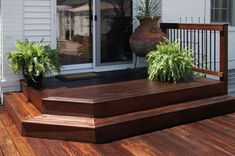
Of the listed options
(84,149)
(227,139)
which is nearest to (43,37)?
(84,149)

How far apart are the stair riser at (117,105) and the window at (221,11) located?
3.16 m

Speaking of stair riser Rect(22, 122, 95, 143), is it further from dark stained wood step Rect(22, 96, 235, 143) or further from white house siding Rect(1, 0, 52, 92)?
white house siding Rect(1, 0, 52, 92)

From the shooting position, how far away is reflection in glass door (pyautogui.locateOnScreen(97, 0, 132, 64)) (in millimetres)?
5664

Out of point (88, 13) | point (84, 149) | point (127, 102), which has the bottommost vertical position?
point (84, 149)

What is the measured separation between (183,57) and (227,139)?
4.71ft

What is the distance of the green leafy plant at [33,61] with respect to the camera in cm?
439

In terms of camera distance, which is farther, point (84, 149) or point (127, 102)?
point (127, 102)

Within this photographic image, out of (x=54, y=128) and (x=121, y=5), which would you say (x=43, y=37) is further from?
(x=54, y=128)

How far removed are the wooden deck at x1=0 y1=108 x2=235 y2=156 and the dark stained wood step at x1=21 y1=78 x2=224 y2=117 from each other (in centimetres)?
38

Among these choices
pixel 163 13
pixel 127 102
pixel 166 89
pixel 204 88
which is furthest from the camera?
pixel 163 13

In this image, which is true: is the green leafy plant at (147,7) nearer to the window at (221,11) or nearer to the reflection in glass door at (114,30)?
the reflection in glass door at (114,30)

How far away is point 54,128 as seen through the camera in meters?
3.66

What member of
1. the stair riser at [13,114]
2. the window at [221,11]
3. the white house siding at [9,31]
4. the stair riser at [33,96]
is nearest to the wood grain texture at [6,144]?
the stair riser at [13,114]

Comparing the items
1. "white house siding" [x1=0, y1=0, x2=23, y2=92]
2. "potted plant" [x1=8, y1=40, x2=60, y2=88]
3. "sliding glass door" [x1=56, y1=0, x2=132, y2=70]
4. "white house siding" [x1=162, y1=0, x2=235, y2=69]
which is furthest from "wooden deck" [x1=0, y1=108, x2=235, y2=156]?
"white house siding" [x1=162, y1=0, x2=235, y2=69]
